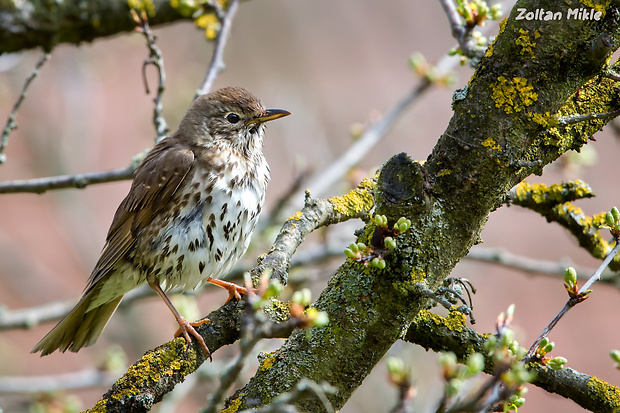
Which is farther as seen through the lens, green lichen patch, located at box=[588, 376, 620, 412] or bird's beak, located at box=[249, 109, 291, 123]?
bird's beak, located at box=[249, 109, 291, 123]

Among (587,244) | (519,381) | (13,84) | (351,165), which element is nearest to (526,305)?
(351,165)

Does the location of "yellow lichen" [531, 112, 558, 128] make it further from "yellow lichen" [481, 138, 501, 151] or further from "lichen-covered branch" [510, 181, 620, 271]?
"lichen-covered branch" [510, 181, 620, 271]

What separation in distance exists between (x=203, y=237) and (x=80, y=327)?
909mm

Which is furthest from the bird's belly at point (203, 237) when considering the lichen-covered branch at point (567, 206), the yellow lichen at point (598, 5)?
the yellow lichen at point (598, 5)

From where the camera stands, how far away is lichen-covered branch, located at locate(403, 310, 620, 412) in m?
2.09

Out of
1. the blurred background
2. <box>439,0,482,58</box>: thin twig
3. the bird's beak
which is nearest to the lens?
<box>439,0,482,58</box>: thin twig

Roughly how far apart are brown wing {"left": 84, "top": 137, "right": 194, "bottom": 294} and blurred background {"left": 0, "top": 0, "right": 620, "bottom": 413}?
44.9 inches

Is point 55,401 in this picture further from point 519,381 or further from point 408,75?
point 408,75

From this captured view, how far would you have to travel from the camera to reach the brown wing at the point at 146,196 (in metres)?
3.60

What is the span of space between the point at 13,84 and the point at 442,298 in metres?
6.79

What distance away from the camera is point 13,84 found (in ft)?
23.9

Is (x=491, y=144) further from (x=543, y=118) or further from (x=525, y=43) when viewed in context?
(x=525, y=43)

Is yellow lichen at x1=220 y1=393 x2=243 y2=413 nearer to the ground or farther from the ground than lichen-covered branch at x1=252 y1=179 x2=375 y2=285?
nearer to the ground

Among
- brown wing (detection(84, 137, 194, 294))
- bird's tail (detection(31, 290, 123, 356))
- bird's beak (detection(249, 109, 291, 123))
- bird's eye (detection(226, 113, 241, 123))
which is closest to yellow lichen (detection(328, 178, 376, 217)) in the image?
brown wing (detection(84, 137, 194, 294))
